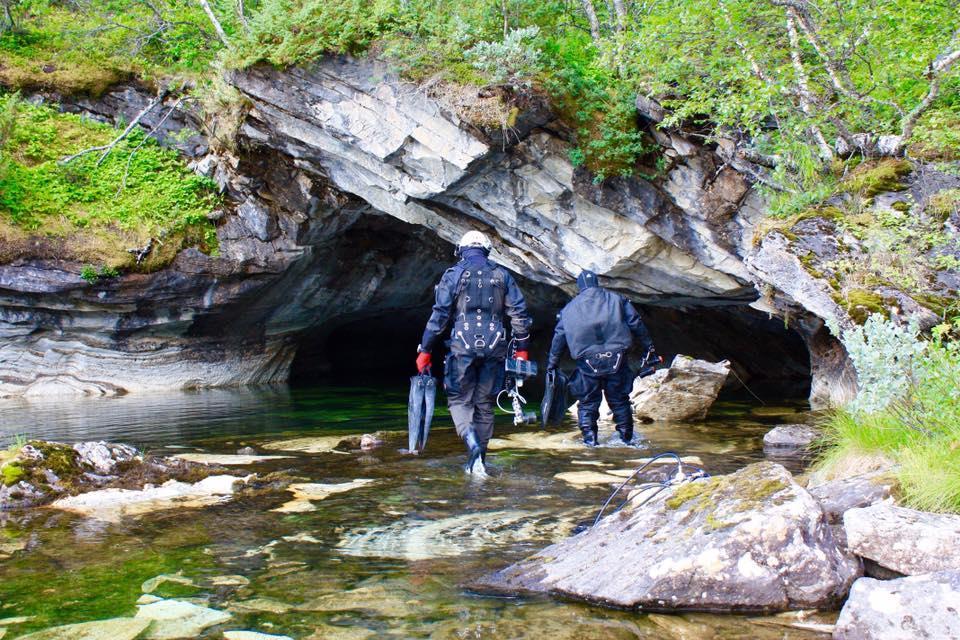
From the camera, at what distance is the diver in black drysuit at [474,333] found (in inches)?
265

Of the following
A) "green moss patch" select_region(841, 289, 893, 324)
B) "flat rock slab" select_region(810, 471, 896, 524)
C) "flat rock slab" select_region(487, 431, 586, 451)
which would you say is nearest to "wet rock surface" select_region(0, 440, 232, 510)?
"flat rock slab" select_region(487, 431, 586, 451)

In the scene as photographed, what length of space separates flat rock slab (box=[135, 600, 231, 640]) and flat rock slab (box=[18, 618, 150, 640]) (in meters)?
0.05

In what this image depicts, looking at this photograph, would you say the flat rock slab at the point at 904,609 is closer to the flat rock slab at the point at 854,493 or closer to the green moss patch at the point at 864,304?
the flat rock slab at the point at 854,493

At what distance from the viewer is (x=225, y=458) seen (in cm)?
751

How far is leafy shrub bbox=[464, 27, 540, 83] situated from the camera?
415 inches

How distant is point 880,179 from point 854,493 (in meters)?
5.68

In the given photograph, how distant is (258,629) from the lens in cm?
299

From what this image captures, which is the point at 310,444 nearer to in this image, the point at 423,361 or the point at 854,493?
the point at 423,361

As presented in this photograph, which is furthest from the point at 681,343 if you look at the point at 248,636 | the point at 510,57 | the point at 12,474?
the point at 248,636

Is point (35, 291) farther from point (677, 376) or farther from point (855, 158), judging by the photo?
point (855, 158)

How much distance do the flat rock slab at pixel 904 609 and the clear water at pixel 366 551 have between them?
0.22 metres

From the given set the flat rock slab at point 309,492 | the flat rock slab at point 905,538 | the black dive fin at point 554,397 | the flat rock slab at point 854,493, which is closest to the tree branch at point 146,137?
the black dive fin at point 554,397

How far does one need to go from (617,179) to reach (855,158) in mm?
3640

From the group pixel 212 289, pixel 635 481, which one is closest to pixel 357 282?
pixel 212 289
